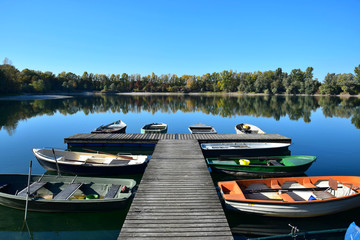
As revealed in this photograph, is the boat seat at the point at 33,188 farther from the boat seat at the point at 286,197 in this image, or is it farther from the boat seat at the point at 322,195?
the boat seat at the point at 322,195

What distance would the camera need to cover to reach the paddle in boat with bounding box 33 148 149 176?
35.6 feet

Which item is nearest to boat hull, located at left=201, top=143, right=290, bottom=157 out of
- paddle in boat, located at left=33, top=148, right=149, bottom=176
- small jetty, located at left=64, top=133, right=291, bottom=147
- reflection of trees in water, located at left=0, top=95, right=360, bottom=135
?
small jetty, located at left=64, top=133, right=291, bottom=147

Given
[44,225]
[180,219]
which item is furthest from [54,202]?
[180,219]

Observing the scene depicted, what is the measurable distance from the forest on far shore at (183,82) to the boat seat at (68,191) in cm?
7636

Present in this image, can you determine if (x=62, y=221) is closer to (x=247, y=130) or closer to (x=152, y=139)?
(x=152, y=139)

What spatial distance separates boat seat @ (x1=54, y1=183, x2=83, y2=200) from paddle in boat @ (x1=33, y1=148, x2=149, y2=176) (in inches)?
90.5

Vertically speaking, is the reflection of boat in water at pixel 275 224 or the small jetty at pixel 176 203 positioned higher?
the small jetty at pixel 176 203

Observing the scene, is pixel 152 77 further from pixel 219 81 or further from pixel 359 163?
pixel 359 163

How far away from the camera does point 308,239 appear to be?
548 centimetres

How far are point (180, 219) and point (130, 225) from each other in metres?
1.42

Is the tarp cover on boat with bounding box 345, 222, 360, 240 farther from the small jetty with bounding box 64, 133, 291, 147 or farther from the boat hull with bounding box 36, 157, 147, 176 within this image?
the small jetty with bounding box 64, 133, 291, 147

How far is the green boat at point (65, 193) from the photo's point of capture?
739cm

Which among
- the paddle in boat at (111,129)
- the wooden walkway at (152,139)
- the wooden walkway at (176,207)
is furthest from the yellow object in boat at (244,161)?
the paddle in boat at (111,129)

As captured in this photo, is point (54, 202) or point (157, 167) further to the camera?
point (157, 167)
